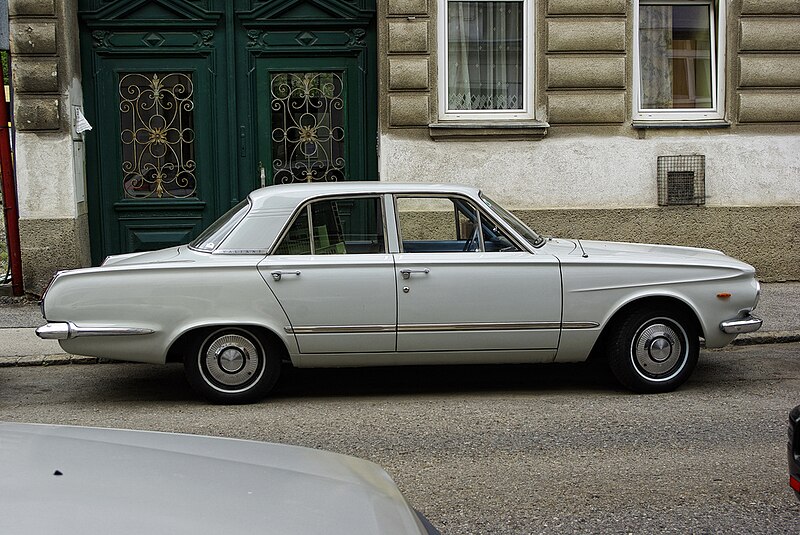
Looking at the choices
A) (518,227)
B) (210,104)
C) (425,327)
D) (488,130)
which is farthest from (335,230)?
(210,104)

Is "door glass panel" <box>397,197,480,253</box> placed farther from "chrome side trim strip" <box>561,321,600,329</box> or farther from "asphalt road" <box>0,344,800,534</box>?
"asphalt road" <box>0,344,800,534</box>

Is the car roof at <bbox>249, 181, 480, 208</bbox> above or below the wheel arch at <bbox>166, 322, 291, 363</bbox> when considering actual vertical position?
above

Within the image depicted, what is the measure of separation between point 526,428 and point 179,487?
445 cm

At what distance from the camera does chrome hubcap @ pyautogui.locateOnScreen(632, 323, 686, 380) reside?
789 centimetres

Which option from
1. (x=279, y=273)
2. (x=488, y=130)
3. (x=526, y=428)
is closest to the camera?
(x=526, y=428)

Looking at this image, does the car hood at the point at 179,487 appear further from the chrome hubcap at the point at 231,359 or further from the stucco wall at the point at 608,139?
the stucco wall at the point at 608,139

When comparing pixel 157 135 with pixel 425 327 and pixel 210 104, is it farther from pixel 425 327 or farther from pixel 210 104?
→ pixel 425 327

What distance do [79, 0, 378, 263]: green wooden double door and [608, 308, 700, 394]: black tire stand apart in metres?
5.56

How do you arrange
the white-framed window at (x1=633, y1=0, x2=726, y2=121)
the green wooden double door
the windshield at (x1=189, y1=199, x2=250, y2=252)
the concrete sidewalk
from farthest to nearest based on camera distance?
the white-framed window at (x1=633, y1=0, x2=726, y2=121)
the green wooden double door
the concrete sidewalk
the windshield at (x1=189, y1=199, x2=250, y2=252)

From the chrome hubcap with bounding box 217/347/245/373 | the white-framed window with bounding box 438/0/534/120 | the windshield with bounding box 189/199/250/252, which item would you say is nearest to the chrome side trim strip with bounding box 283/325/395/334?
the chrome hubcap with bounding box 217/347/245/373

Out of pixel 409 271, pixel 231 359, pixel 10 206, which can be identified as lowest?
pixel 231 359

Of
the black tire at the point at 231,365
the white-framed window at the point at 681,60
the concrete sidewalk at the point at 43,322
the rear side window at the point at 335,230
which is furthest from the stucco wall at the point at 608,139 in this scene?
the black tire at the point at 231,365

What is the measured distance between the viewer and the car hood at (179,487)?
2531 mm

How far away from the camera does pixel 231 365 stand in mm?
7738
